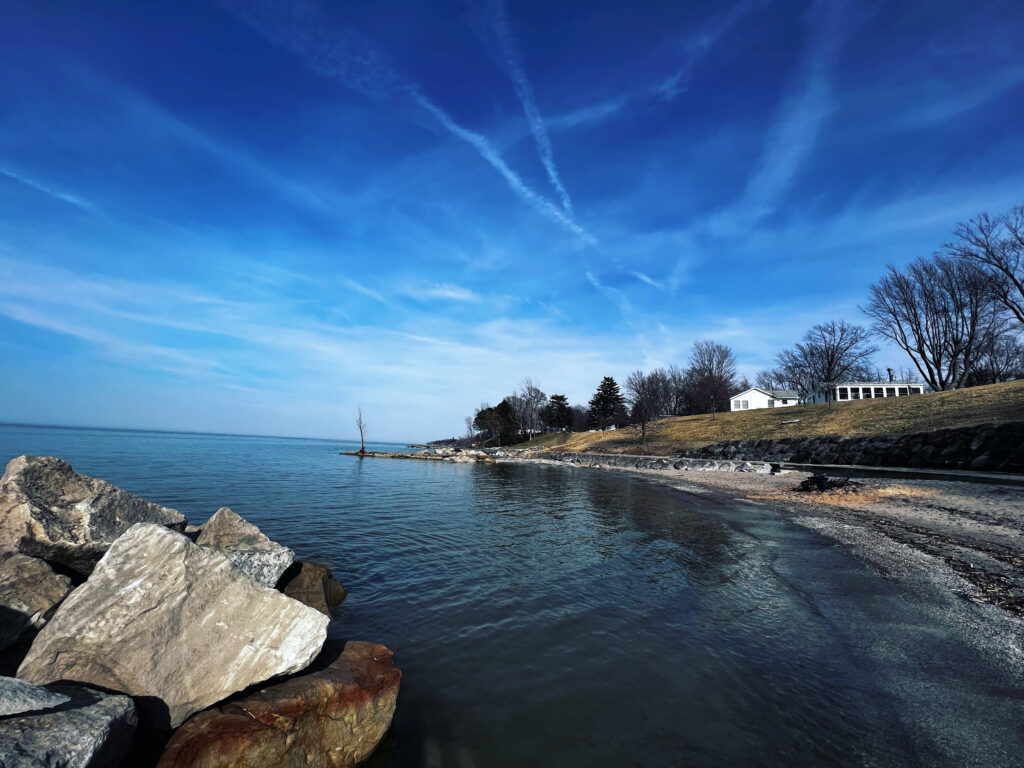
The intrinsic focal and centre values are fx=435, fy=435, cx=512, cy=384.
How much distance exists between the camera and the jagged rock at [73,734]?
6.99 ft

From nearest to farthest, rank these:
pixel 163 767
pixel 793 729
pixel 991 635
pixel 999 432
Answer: pixel 163 767 < pixel 793 729 < pixel 991 635 < pixel 999 432

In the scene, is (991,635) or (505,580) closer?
(991,635)

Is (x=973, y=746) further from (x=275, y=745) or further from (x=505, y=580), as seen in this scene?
(x=505, y=580)

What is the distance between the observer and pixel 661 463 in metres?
41.2

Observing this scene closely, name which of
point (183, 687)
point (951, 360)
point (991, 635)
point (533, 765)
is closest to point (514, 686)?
point (533, 765)

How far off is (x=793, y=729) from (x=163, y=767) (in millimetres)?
5126

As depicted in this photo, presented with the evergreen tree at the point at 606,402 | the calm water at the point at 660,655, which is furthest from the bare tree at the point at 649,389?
the calm water at the point at 660,655

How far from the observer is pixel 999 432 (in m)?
23.2

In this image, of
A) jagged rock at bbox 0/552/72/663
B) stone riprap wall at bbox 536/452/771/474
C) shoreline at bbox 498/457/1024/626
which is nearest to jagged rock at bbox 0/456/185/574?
jagged rock at bbox 0/552/72/663

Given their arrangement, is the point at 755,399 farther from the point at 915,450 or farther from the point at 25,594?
the point at 25,594

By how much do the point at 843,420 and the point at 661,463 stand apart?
18.4 metres

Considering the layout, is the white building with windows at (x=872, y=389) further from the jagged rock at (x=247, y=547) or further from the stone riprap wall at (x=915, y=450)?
the jagged rock at (x=247, y=547)

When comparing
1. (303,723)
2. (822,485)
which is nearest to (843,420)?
(822,485)

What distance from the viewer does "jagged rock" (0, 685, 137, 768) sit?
83.9 inches
